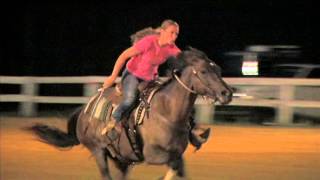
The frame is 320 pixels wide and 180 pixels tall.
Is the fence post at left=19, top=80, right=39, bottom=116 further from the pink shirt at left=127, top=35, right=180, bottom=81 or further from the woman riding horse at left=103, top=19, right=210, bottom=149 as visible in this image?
the pink shirt at left=127, top=35, right=180, bottom=81

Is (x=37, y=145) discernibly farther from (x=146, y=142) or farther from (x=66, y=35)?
(x=66, y=35)

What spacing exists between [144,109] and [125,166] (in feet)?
3.22

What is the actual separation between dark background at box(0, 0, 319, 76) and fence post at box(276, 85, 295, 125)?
2091 cm

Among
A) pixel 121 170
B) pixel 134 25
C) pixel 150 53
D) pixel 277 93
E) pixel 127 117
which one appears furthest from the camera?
pixel 134 25

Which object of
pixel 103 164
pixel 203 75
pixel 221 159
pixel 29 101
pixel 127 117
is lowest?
pixel 29 101

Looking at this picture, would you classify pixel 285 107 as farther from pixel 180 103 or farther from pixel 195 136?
pixel 180 103

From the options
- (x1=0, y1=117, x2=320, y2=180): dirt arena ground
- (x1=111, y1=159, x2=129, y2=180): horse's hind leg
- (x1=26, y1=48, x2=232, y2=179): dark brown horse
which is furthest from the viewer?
(x1=0, y1=117, x2=320, y2=180): dirt arena ground

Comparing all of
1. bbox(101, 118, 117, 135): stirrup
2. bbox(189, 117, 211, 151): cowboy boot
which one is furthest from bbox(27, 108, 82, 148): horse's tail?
bbox(189, 117, 211, 151): cowboy boot

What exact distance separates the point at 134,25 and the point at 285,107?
23.7 meters

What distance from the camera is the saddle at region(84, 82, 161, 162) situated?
26.4 ft

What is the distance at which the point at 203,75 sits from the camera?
760 centimetres

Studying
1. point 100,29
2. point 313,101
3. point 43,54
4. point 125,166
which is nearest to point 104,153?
point 125,166

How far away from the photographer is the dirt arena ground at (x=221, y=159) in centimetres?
1009

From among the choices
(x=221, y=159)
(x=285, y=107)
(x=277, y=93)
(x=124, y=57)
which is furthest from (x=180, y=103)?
(x=277, y=93)
